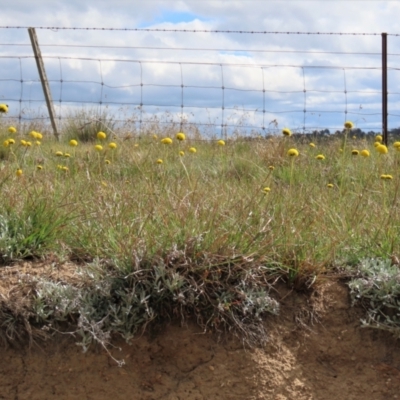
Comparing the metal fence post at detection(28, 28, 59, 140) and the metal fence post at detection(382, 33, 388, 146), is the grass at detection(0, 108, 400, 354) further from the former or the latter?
the metal fence post at detection(28, 28, 59, 140)

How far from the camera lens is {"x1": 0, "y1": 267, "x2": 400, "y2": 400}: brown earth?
3.15m

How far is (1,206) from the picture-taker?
3787 mm

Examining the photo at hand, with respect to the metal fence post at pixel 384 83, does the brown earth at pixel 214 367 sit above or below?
below

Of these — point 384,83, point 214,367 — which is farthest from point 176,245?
point 384,83

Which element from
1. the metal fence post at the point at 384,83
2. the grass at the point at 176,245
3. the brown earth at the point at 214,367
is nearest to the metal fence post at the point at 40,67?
the metal fence post at the point at 384,83

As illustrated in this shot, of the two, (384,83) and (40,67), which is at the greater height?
(40,67)

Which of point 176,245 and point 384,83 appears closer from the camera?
point 176,245

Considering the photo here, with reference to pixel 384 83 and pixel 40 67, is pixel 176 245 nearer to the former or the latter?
pixel 384 83

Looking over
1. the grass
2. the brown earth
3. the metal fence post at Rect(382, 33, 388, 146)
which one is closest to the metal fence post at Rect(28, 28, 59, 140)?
the metal fence post at Rect(382, 33, 388, 146)

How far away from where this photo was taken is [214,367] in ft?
10.4

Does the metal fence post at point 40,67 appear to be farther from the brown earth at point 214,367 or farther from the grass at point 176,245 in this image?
the brown earth at point 214,367

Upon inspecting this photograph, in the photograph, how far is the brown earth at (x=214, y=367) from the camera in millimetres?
3148

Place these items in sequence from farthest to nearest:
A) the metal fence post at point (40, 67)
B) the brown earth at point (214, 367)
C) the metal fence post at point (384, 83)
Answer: the metal fence post at point (40, 67), the metal fence post at point (384, 83), the brown earth at point (214, 367)

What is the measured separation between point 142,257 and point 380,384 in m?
1.21
